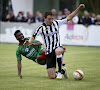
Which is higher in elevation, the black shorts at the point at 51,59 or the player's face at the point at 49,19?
the player's face at the point at 49,19

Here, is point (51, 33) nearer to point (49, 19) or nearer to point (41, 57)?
point (49, 19)

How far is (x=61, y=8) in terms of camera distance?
45125mm

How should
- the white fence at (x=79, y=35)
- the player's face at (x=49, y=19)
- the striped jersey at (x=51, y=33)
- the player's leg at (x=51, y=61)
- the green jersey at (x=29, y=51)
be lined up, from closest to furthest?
the player's face at (x=49, y=19)
the striped jersey at (x=51, y=33)
the player's leg at (x=51, y=61)
the green jersey at (x=29, y=51)
the white fence at (x=79, y=35)

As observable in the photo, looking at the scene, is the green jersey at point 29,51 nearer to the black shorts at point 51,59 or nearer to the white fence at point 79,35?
the black shorts at point 51,59

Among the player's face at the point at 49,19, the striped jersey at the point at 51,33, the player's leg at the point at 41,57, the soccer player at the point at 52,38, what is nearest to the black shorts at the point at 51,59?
the soccer player at the point at 52,38

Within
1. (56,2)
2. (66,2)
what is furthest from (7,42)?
(66,2)

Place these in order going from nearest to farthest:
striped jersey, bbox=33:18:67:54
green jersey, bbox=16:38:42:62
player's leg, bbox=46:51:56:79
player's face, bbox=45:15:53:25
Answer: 1. player's face, bbox=45:15:53:25
2. striped jersey, bbox=33:18:67:54
3. player's leg, bbox=46:51:56:79
4. green jersey, bbox=16:38:42:62

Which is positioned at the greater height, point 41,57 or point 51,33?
point 51,33

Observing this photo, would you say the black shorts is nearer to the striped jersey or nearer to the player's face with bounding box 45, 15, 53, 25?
the striped jersey

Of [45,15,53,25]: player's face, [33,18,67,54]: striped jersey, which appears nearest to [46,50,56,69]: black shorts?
[33,18,67,54]: striped jersey

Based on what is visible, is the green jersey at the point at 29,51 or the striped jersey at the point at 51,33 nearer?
the striped jersey at the point at 51,33

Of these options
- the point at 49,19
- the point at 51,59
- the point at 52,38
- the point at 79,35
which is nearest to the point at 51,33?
the point at 52,38

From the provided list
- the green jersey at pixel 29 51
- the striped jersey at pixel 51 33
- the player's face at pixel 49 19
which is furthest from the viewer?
the green jersey at pixel 29 51

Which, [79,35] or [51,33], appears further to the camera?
[79,35]
